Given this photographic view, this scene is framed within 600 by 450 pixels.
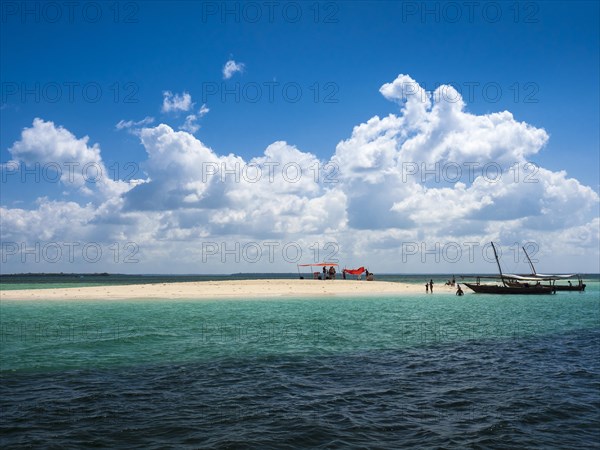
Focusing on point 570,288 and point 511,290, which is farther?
point 570,288

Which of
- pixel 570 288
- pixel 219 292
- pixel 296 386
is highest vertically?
pixel 219 292

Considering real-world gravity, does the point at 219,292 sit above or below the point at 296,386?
above

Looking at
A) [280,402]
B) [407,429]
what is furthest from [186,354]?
[407,429]

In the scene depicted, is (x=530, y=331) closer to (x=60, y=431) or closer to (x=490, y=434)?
(x=490, y=434)

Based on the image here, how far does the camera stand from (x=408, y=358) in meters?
25.3

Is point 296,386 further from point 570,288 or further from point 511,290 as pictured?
point 570,288

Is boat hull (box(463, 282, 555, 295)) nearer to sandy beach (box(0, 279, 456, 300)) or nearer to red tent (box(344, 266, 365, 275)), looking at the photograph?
sandy beach (box(0, 279, 456, 300))

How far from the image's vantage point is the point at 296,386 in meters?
19.0

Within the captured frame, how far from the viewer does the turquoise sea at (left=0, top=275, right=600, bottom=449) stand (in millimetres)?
13562

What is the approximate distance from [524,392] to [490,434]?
585cm

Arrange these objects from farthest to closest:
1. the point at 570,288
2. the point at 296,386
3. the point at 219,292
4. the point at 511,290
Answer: the point at 570,288
the point at 511,290
the point at 219,292
the point at 296,386

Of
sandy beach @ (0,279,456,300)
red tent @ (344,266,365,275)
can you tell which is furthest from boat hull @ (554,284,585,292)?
red tent @ (344,266,365,275)

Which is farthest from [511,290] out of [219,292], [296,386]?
[296,386]

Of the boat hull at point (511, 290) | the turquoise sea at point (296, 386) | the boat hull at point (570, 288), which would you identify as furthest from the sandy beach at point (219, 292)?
the turquoise sea at point (296, 386)
